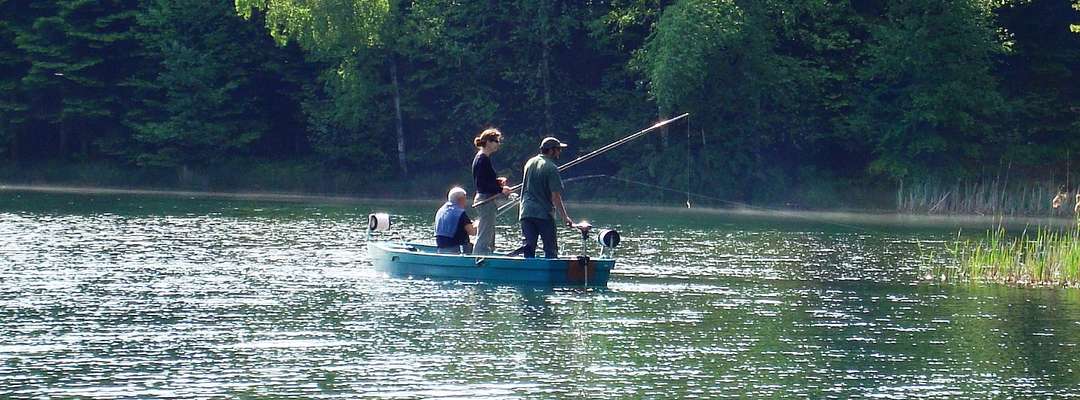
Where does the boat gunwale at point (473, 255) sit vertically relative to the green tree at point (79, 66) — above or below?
below

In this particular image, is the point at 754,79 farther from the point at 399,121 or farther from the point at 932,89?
the point at 399,121

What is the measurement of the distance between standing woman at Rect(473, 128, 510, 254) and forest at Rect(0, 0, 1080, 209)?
86.8 ft

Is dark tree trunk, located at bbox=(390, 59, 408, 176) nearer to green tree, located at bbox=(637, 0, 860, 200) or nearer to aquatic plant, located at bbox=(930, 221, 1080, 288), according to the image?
green tree, located at bbox=(637, 0, 860, 200)

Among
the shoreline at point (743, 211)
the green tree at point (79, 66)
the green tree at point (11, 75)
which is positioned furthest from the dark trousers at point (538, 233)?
the green tree at point (11, 75)

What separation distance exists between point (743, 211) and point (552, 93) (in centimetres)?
1108

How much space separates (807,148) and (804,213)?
833cm

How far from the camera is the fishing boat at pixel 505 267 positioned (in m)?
21.6

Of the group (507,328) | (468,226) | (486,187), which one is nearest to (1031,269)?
(486,187)

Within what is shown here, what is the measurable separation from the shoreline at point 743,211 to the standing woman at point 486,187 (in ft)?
53.7

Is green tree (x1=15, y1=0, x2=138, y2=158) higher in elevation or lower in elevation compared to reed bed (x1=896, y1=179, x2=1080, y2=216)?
higher

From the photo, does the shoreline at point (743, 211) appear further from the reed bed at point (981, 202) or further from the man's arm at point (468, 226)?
the man's arm at point (468, 226)

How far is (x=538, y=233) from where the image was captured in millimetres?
22328

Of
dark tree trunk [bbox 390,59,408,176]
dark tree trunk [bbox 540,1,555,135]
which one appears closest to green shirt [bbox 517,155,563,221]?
dark tree trunk [bbox 540,1,555,135]

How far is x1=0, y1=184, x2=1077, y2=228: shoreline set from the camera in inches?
1596
